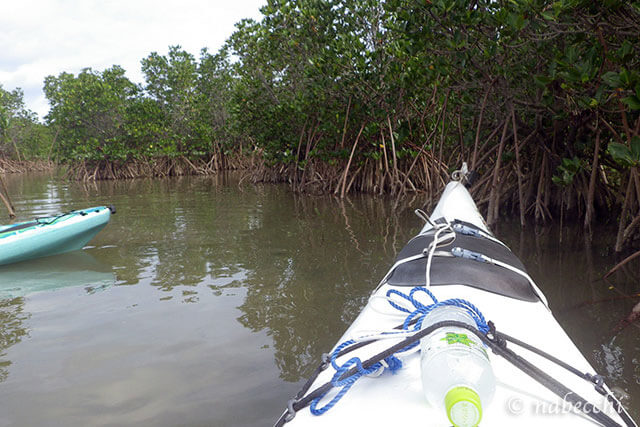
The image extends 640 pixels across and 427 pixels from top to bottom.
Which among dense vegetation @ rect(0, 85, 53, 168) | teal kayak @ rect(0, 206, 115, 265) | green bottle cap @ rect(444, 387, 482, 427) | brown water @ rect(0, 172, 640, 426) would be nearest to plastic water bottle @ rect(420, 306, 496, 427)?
green bottle cap @ rect(444, 387, 482, 427)

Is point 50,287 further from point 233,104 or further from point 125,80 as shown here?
point 125,80

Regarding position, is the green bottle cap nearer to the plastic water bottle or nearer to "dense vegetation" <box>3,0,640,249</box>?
the plastic water bottle

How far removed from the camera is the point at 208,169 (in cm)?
2177

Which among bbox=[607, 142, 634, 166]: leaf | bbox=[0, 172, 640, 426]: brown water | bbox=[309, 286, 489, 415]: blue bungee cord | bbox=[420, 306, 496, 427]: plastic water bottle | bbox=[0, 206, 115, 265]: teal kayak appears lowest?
bbox=[0, 172, 640, 426]: brown water

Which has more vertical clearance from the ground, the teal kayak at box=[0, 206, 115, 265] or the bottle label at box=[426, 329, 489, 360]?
the bottle label at box=[426, 329, 489, 360]

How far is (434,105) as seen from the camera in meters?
8.47

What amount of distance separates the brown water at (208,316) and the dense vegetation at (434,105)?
0.92m

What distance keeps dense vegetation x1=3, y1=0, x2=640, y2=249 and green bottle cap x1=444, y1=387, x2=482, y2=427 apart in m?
2.48

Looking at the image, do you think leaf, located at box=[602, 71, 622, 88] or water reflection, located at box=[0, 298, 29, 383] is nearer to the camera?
water reflection, located at box=[0, 298, 29, 383]

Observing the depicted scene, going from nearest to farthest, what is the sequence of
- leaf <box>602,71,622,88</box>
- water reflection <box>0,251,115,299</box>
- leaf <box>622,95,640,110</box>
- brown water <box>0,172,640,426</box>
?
brown water <box>0,172,640,426</box>
leaf <box>622,95,640,110</box>
leaf <box>602,71,622,88</box>
water reflection <box>0,251,115,299</box>

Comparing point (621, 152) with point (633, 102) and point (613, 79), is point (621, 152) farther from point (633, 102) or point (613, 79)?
point (613, 79)

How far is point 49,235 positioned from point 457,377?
4551 millimetres

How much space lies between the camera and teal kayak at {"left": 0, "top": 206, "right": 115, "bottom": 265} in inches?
161

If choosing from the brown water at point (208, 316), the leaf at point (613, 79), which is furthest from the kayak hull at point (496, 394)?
the leaf at point (613, 79)
